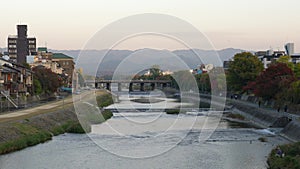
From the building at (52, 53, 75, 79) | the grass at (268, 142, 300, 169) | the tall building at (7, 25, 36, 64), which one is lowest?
the grass at (268, 142, 300, 169)

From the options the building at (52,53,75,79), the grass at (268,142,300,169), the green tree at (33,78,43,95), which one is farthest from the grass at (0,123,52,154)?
the building at (52,53,75,79)

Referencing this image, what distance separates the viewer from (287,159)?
1748cm

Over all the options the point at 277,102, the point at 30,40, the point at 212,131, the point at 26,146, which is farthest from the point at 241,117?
the point at 30,40

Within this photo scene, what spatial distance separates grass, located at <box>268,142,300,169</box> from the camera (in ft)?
54.7

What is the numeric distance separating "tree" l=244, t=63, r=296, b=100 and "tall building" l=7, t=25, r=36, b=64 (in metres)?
68.5

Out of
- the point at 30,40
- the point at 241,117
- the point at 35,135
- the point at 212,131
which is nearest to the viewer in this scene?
the point at 35,135

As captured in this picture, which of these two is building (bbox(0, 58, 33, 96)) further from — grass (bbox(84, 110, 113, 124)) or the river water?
the river water

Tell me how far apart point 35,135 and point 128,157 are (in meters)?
6.34

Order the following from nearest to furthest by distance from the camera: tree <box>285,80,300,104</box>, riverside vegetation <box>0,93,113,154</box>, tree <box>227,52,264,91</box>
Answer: riverside vegetation <box>0,93,113,154</box> < tree <box>285,80,300,104</box> < tree <box>227,52,264,91</box>

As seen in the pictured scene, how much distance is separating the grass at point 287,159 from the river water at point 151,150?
668 mm

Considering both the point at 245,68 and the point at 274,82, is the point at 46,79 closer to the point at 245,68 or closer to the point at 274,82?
the point at 245,68

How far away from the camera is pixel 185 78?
95.9m

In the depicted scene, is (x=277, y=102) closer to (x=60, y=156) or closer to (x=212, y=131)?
(x=212, y=131)

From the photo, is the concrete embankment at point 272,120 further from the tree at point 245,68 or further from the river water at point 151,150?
the tree at point 245,68
